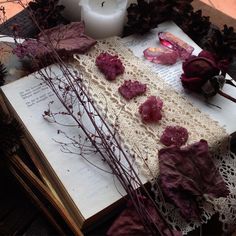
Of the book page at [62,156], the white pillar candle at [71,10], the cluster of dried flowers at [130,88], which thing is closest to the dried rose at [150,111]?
the cluster of dried flowers at [130,88]

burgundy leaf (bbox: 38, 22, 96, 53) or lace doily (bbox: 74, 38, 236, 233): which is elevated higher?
burgundy leaf (bbox: 38, 22, 96, 53)

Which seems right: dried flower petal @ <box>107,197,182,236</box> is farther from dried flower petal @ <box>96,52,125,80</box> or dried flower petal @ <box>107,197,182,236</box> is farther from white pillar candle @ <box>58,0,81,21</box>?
white pillar candle @ <box>58,0,81,21</box>

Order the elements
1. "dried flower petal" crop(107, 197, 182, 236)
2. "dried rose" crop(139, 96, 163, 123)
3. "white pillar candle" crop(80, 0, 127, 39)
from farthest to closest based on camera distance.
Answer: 1. "white pillar candle" crop(80, 0, 127, 39)
2. "dried rose" crop(139, 96, 163, 123)
3. "dried flower petal" crop(107, 197, 182, 236)

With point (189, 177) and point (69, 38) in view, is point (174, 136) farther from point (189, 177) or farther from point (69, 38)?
point (69, 38)

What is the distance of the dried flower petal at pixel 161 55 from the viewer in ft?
2.56

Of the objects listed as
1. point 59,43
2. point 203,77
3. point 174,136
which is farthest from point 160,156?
point 59,43

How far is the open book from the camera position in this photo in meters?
0.61

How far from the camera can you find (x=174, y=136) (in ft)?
2.19

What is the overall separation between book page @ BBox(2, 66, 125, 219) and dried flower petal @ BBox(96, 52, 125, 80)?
97 millimetres

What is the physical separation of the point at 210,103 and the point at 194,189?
0.59ft

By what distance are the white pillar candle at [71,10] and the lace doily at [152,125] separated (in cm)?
10

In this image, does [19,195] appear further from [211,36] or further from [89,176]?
[211,36]

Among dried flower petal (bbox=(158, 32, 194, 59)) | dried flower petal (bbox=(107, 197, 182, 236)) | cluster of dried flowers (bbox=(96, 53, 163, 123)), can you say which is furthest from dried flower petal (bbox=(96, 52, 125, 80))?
dried flower petal (bbox=(107, 197, 182, 236))

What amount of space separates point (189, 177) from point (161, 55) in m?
0.26
